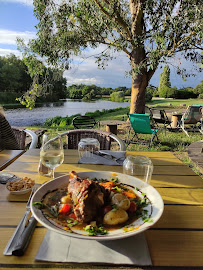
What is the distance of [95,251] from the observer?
0.63 meters

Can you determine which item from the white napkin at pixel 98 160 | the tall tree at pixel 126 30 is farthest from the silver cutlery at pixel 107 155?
the tall tree at pixel 126 30

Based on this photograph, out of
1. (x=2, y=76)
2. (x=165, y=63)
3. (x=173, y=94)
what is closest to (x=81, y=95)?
(x=2, y=76)

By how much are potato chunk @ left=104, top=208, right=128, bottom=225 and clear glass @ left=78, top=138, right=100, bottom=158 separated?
2.47 feet

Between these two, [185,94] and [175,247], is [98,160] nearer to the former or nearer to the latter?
[175,247]

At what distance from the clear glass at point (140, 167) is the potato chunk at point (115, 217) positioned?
316mm

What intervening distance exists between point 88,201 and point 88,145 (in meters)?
0.75

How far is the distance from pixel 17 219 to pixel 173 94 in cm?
2974

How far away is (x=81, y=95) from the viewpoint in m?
21.7

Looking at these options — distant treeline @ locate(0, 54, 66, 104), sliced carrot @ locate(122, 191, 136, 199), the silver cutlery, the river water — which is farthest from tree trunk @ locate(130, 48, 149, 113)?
distant treeline @ locate(0, 54, 66, 104)

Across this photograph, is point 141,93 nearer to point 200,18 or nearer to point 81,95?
point 200,18

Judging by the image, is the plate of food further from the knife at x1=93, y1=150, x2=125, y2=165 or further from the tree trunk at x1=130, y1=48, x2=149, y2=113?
the tree trunk at x1=130, y1=48, x2=149, y2=113

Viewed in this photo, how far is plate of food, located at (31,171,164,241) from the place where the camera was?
0.63 metres

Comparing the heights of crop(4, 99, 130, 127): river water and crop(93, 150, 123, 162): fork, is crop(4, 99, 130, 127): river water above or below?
below

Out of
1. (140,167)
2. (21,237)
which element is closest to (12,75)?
(140,167)
